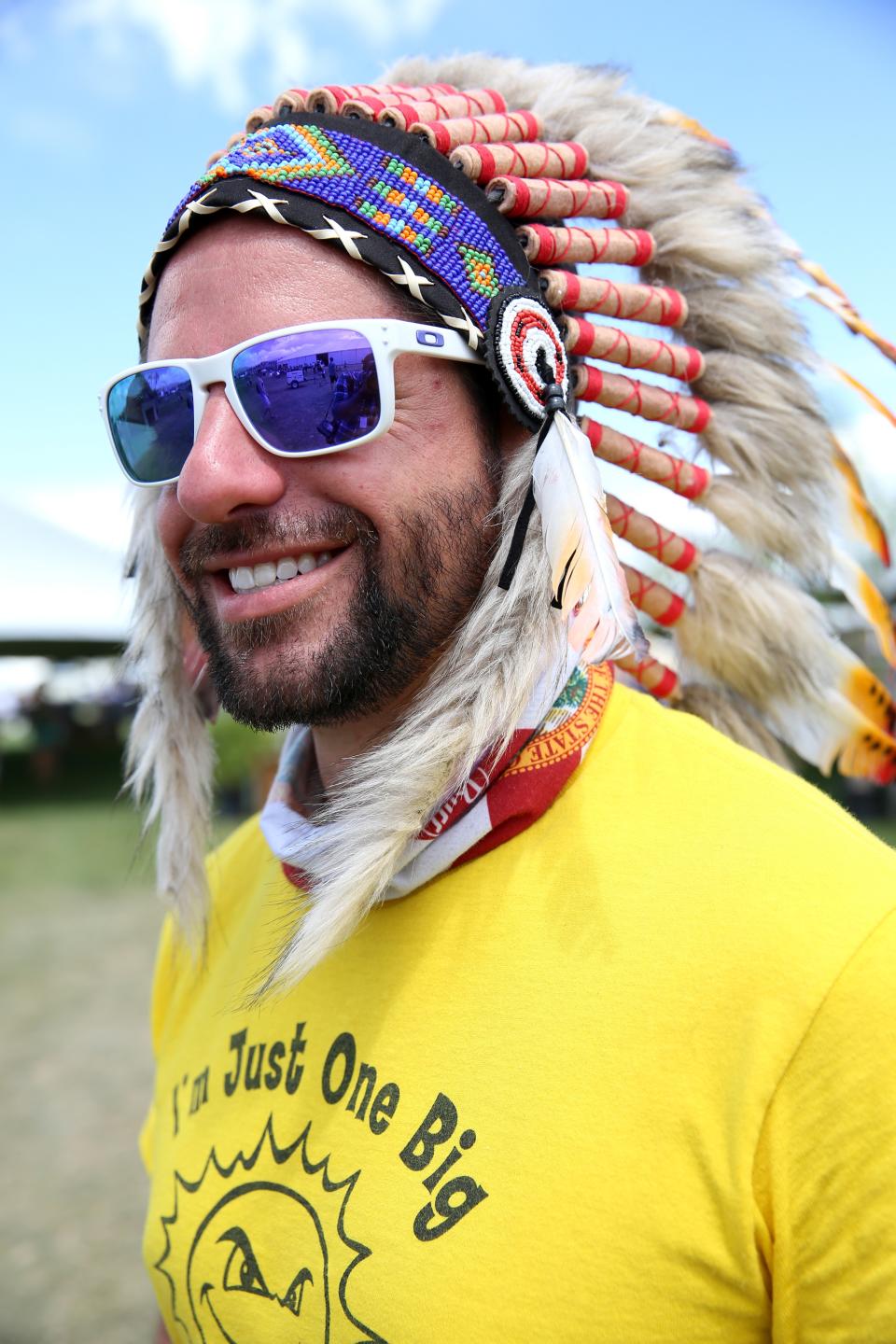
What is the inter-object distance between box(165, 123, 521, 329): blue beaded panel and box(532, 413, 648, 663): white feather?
0.80ft

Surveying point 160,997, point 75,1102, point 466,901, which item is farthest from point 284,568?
point 75,1102

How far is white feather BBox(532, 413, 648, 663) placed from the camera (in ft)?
4.02

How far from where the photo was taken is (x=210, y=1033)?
4.99 ft

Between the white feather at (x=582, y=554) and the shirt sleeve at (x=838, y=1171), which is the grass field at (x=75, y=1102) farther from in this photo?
the shirt sleeve at (x=838, y=1171)

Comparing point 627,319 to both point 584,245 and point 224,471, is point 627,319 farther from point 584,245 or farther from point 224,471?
point 224,471

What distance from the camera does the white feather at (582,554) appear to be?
48.3 inches

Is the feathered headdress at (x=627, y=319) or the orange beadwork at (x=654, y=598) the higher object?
the feathered headdress at (x=627, y=319)

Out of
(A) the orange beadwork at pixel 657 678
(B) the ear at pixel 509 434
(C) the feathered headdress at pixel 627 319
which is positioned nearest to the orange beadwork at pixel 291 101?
(C) the feathered headdress at pixel 627 319

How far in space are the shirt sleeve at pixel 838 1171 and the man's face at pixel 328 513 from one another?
68cm

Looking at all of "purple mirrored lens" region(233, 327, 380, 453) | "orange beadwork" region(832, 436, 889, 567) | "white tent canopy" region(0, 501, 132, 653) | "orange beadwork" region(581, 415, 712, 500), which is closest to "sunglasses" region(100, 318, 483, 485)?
"purple mirrored lens" region(233, 327, 380, 453)

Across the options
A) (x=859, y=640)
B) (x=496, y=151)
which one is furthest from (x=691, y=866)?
(x=859, y=640)

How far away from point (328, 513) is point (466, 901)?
53cm

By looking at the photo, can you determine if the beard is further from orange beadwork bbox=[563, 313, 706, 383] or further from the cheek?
orange beadwork bbox=[563, 313, 706, 383]

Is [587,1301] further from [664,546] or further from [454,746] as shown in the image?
[664,546]
